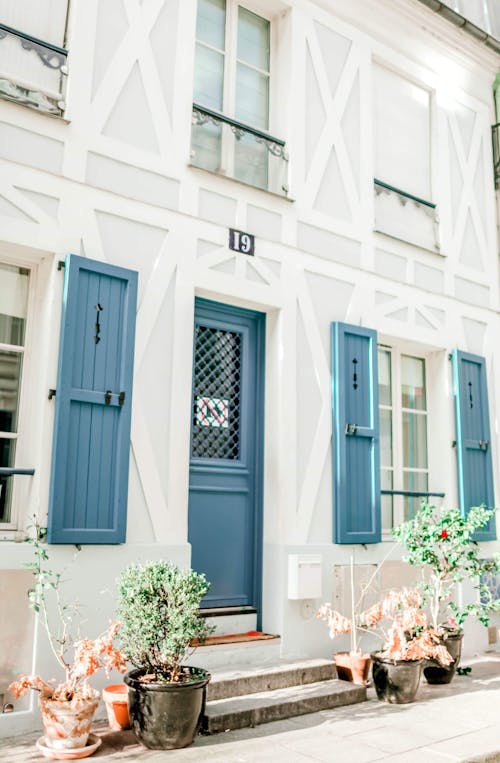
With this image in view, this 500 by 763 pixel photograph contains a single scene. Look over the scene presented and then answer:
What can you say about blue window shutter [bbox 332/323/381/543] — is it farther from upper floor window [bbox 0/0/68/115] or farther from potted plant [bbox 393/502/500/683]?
upper floor window [bbox 0/0/68/115]

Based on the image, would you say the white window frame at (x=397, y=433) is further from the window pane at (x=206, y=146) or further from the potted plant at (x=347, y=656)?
the window pane at (x=206, y=146)

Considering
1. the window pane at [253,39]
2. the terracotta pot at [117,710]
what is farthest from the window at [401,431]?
the terracotta pot at [117,710]

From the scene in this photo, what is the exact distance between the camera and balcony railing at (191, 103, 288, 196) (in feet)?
17.9

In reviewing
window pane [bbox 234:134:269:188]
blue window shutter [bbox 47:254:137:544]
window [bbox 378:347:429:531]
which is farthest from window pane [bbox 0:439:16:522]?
window [bbox 378:347:429:531]

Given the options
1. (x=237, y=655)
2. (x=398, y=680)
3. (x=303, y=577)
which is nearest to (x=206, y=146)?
(x=303, y=577)

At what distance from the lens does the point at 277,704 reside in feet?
14.0

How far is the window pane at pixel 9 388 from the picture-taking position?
14.3 ft

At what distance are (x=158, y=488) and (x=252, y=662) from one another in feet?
A: 4.66

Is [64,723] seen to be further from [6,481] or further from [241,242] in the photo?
[241,242]

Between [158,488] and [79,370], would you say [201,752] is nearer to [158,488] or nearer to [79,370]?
[158,488]

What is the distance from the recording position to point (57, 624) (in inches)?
160

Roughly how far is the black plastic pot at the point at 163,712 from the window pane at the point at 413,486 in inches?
129

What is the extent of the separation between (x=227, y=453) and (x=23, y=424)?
1.64 meters

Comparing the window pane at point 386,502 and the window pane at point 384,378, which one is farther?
the window pane at point 384,378
